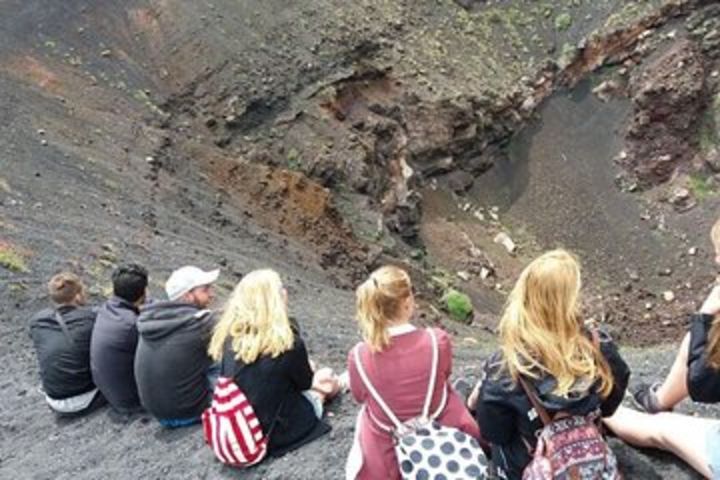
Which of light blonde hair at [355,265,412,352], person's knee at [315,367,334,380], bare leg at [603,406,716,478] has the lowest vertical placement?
person's knee at [315,367,334,380]

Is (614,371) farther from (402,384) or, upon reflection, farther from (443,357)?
(402,384)

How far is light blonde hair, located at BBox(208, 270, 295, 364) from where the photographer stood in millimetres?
7918

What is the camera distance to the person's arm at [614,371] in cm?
655

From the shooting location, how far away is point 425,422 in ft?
23.2

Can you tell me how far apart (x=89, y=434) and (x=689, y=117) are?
94.2 ft

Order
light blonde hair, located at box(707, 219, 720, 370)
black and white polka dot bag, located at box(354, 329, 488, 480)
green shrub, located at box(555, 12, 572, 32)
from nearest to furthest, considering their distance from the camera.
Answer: light blonde hair, located at box(707, 219, 720, 370), black and white polka dot bag, located at box(354, 329, 488, 480), green shrub, located at box(555, 12, 572, 32)

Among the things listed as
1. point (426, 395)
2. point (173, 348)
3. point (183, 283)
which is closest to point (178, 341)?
point (173, 348)

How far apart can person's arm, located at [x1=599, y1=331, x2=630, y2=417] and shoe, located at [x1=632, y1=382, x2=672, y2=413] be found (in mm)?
1133

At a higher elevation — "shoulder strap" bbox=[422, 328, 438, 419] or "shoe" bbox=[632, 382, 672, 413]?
"shoulder strap" bbox=[422, 328, 438, 419]

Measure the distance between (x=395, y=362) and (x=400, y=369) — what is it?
0.24ft

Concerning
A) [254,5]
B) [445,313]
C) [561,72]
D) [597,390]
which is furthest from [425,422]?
[561,72]

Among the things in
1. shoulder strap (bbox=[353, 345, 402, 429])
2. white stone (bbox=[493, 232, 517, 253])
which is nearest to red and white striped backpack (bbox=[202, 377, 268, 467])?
shoulder strap (bbox=[353, 345, 402, 429])

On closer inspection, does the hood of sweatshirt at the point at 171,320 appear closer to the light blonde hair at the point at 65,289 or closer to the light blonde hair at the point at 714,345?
the light blonde hair at the point at 65,289

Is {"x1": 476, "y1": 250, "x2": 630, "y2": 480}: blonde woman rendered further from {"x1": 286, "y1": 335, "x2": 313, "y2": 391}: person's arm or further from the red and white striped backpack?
the red and white striped backpack
